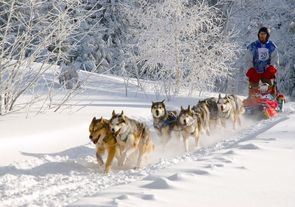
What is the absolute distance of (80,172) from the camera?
20.5 feet

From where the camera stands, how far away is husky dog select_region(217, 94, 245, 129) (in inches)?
392

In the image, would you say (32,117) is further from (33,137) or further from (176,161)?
(176,161)

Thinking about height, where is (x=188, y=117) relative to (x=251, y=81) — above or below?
below

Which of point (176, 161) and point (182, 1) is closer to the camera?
point (176, 161)

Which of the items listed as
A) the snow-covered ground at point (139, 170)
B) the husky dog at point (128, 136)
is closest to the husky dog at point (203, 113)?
the snow-covered ground at point (139, 170)

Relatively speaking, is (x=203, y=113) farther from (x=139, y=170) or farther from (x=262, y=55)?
(x=262, y=55)

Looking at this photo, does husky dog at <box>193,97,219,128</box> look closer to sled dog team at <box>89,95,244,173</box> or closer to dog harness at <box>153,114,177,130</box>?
sled dog team at <box>89,95,244,173</box>

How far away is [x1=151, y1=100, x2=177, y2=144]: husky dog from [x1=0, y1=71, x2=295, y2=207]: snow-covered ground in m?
0.25

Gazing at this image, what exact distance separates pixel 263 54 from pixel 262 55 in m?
0.04

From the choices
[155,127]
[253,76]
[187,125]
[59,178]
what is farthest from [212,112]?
[59,178]

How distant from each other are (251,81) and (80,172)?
6.87 metres

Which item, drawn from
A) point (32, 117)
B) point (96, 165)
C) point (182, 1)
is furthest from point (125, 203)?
point (182, 1)

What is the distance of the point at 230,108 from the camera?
402 inches

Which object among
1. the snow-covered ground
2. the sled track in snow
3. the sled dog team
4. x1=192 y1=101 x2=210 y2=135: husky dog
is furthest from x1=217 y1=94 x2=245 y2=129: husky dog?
the sled track in snow
